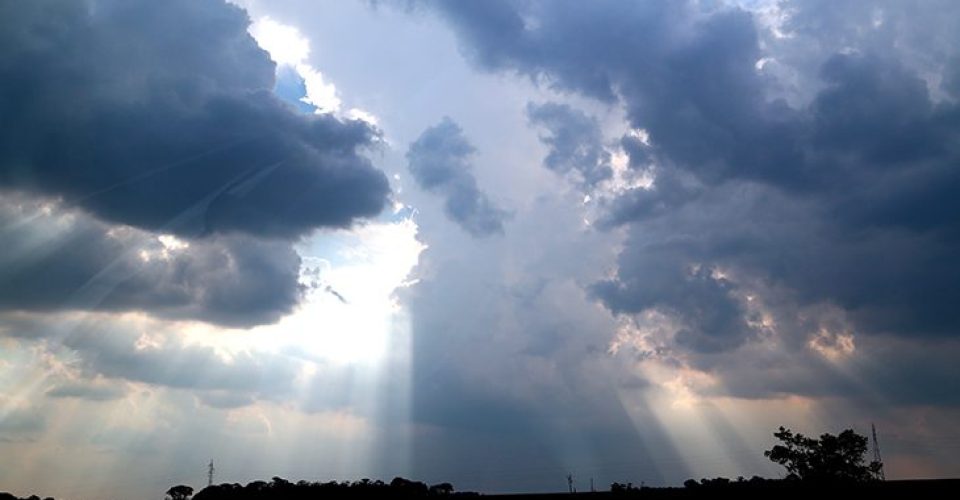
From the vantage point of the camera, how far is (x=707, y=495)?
46625 mm

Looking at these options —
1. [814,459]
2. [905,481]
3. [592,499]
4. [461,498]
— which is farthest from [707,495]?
[814,459]

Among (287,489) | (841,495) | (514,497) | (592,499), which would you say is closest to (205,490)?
(287,489)

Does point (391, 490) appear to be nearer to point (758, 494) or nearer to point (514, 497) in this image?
point (514, 497)

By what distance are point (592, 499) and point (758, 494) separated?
988 centimetres

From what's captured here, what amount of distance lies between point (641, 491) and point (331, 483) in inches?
1505

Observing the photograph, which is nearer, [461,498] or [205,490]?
[461,498]

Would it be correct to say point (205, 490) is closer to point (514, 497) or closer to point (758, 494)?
point (514, 497)

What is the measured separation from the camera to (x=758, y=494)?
1817 inches

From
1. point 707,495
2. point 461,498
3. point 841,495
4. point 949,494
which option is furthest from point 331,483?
point 949,494

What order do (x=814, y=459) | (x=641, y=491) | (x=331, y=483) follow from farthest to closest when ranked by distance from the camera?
(x=814, y=459), (x=331, y=483), (x=641, y=491)

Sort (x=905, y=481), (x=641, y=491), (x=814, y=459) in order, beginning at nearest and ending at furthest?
(x=905, y=481) → (x=641, y=491) → (x=814, y=459)

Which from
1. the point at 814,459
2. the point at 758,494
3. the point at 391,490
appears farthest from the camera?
the point at 814,459

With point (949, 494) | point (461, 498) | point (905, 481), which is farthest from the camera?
point (461, 498)

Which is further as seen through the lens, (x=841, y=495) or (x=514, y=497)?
(x=514, y=497)
